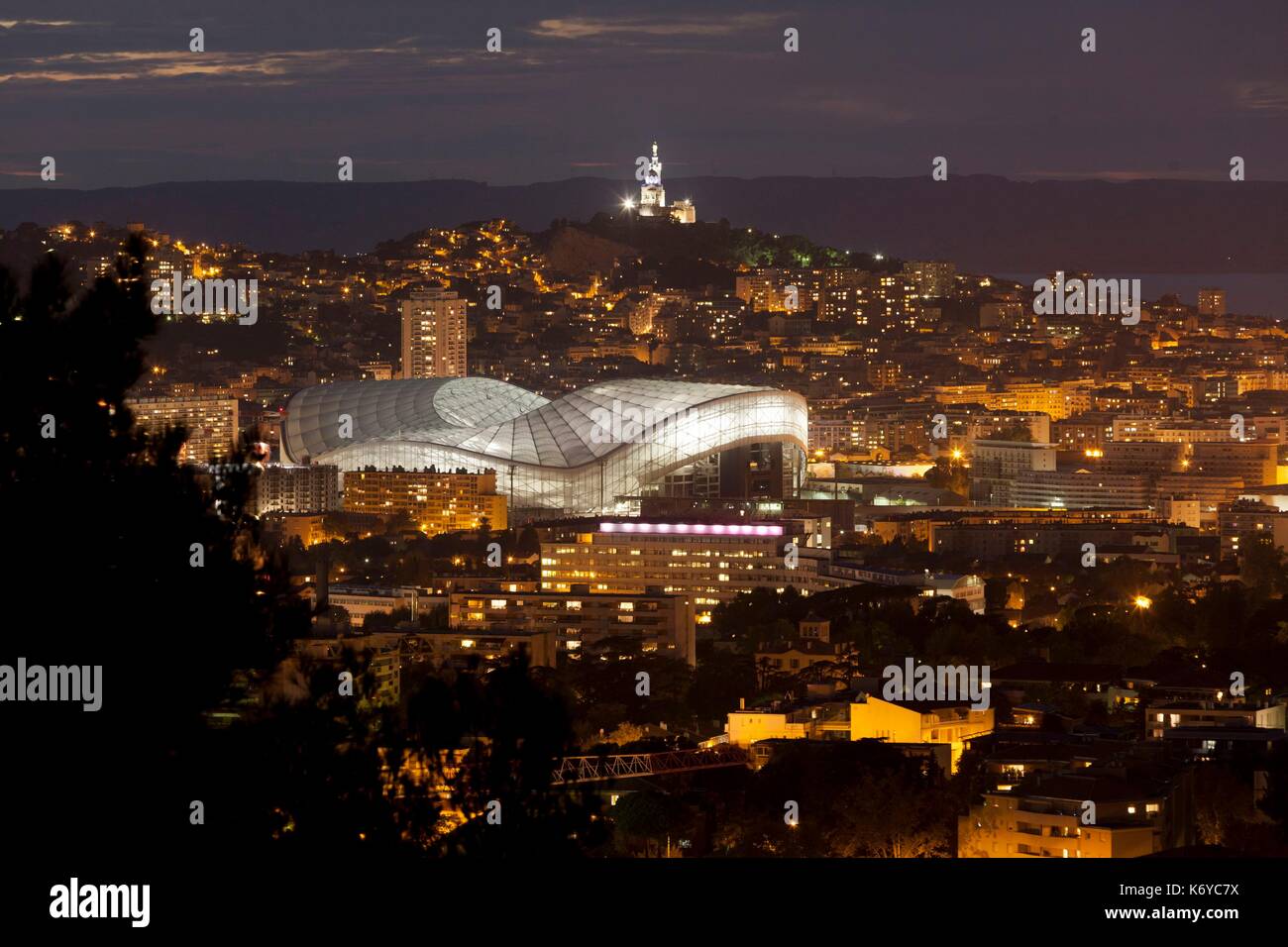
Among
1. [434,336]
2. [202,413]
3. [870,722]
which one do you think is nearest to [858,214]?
[434,336]

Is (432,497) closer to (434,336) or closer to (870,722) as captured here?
(870,722)

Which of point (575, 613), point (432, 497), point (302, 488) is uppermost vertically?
point (302, 488)

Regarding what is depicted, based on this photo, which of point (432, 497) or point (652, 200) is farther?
point (652, 200)

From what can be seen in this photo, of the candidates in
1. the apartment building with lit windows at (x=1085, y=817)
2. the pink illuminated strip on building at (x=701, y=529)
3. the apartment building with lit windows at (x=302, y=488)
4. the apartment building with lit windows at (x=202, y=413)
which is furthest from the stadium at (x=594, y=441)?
the apartment building with lit windows at (x=1085, y=817)

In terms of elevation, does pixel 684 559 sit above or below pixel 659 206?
below

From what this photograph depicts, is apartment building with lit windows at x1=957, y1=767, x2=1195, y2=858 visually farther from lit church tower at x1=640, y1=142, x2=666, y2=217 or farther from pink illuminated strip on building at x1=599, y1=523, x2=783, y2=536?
lit church tower at x1=640, y1=142, x2=666, y2=217

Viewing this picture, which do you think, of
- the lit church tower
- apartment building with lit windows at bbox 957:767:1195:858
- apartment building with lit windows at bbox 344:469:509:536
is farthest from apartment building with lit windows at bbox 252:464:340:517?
the lit church tower
